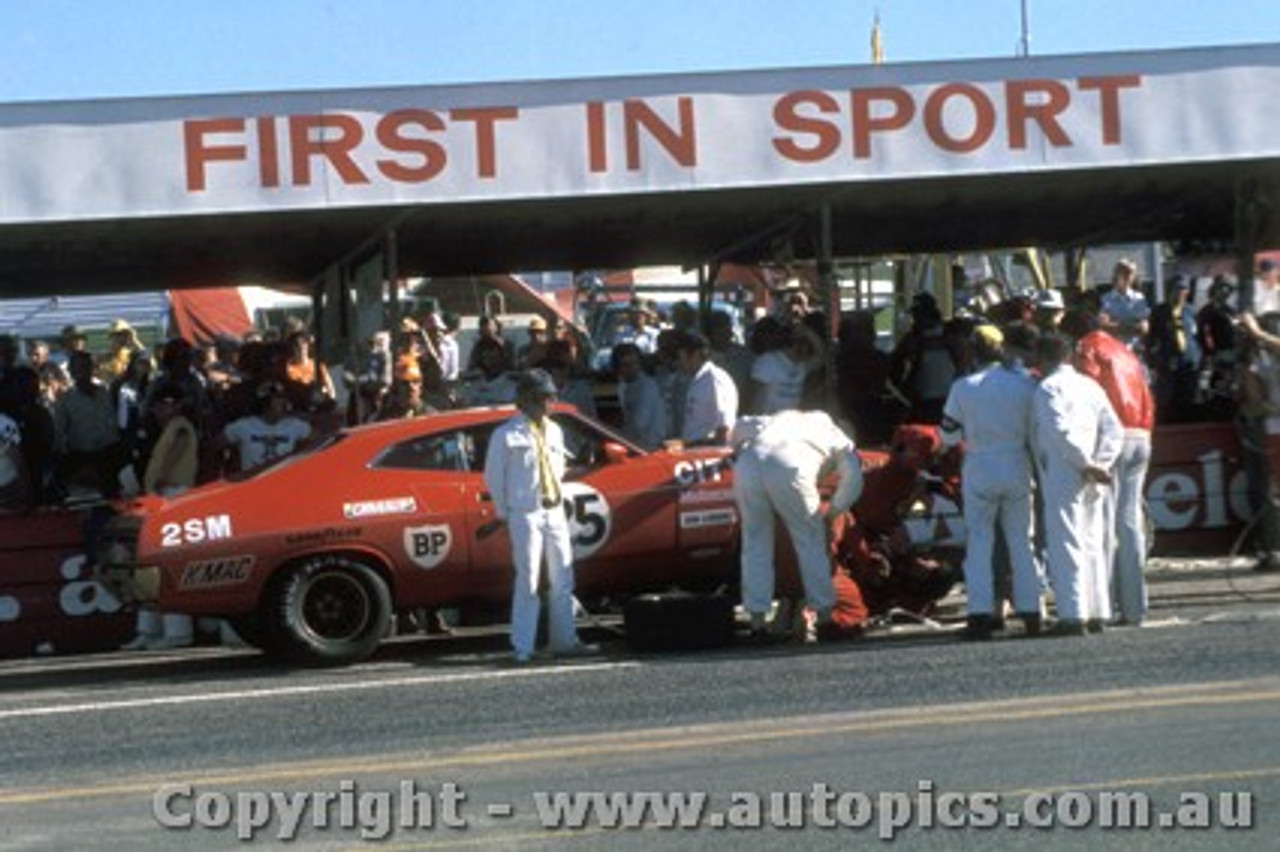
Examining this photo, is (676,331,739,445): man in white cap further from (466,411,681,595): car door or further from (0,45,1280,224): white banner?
(466,411,681,595): car door

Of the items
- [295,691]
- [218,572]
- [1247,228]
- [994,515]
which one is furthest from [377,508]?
[1247,228]

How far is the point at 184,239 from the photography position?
18859 mm

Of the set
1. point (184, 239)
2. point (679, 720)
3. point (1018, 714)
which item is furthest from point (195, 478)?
point (1018, 714)

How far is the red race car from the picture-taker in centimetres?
1552

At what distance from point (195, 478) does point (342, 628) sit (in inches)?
101

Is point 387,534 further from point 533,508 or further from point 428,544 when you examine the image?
point 533,508

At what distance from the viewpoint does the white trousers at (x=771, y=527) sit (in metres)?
15.3

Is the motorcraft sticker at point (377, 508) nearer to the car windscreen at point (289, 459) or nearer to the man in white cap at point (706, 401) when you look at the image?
the car windscreen at point (289, 459)

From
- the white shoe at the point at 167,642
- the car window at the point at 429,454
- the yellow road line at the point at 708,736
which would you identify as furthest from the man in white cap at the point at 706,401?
the yellow road line at the point at 708,736

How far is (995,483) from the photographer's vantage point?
49.3 feet

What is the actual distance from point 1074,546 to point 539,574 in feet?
10.0

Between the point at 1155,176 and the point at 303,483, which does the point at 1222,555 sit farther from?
the point at 303,483

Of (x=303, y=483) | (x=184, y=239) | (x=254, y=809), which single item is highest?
(x=184, y=239)

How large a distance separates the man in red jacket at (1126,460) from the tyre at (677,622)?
219 cm
